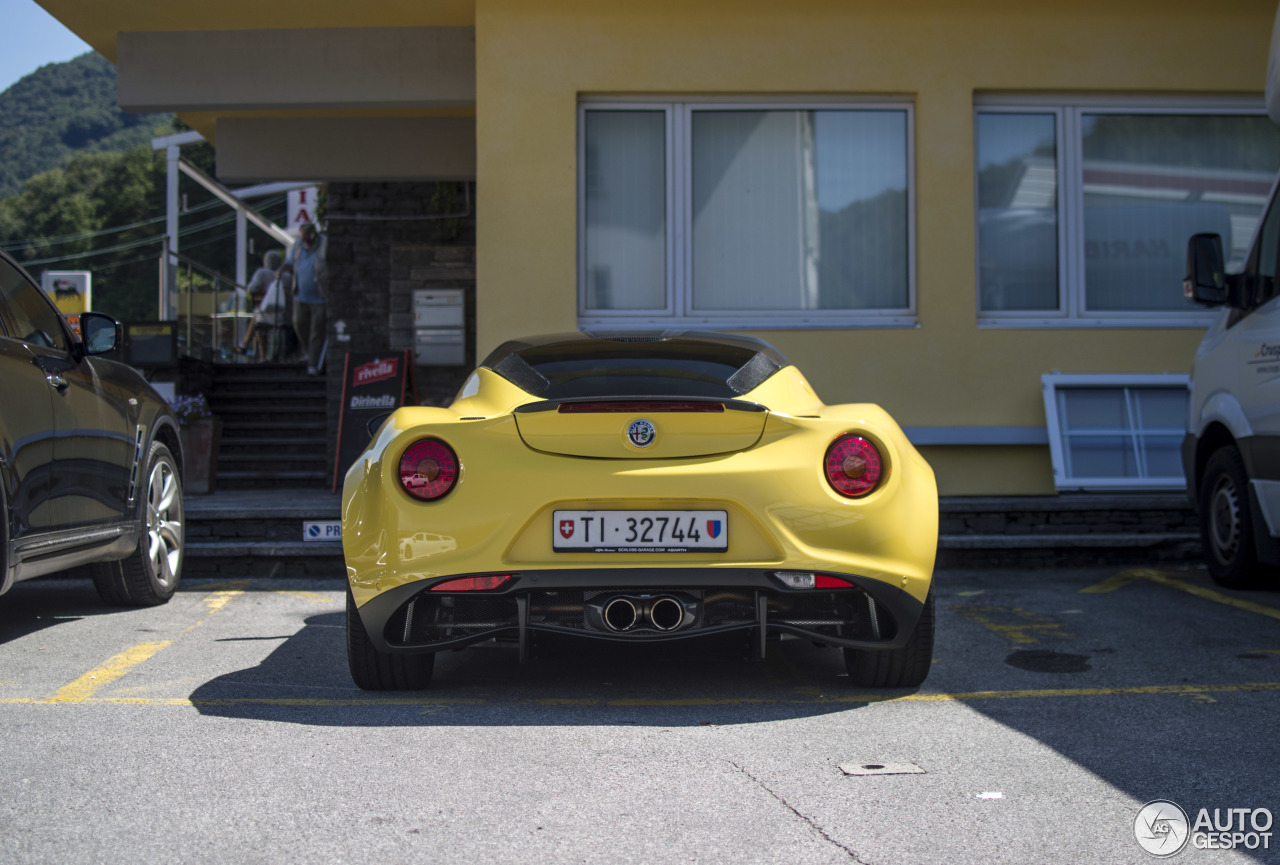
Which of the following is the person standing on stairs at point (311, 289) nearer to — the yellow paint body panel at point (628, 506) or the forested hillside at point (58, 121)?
the yellow paint body panel at point (628, 506)

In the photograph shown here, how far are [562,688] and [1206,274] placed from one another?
399 cm

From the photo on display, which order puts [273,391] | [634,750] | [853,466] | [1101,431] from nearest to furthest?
[634,750], [853,466], [1101,431], [273,391]

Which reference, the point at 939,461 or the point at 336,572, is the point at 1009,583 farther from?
the point at 336,572

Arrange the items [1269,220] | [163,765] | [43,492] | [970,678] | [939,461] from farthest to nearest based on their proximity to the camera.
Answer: [939,461] → [1269,220] → [43,492] → [970,678] → [163,765]

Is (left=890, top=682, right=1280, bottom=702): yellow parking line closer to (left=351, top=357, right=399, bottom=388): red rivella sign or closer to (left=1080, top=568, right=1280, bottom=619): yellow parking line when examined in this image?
(left=1080, top=568, right=1280, bottom=619): yellow parking line

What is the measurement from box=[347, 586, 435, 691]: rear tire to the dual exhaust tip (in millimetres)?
695

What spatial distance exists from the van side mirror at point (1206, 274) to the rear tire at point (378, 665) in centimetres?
424

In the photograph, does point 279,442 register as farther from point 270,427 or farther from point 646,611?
point 646,611

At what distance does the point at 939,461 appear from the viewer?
8398 mm

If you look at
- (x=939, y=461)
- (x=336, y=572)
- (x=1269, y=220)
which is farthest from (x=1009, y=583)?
(x=336, y=572)

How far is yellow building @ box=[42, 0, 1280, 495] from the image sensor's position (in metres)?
8.39

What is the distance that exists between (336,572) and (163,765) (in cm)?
435

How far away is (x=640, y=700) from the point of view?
391 centimetres

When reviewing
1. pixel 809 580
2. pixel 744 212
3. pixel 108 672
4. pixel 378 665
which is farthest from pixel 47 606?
pixel 744 212
